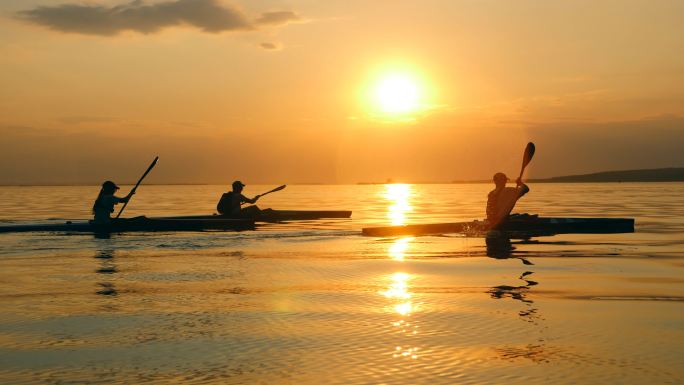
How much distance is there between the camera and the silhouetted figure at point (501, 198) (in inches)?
867

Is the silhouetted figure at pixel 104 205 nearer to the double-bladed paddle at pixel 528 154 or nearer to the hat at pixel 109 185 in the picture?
the hat at pixel 109 185

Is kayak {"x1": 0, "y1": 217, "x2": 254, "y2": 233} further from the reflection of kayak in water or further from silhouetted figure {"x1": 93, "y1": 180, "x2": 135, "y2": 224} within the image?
silhouetted figure {"x1": 93, "y1": 180, "x2": 135, "y2": 224}

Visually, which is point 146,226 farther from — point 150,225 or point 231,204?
point 231,204

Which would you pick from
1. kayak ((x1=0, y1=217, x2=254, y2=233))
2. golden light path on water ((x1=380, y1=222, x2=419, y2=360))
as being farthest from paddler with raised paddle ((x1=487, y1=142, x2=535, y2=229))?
kayak ((x1=0, y1=217, x2=254, y2=233))

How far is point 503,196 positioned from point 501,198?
0.09m

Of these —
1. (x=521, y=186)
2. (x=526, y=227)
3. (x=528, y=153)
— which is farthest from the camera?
(x=528, y=153)

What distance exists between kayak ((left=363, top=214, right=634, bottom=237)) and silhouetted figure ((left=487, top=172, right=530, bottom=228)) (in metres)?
0.48

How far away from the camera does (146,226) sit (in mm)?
26031

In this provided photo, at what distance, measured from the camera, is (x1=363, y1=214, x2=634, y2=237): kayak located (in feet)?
78.3

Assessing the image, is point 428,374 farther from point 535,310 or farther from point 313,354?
point 535,310

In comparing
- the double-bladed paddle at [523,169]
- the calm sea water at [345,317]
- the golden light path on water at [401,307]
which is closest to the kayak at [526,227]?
the double-bladed paddle at [523,169]

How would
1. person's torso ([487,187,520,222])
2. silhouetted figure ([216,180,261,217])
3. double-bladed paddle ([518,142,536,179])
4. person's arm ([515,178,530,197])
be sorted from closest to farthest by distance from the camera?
person's arm ([515,178,530,197])
person's torso ([487,187,520,222])
double-bladed paddle ([518,142,536,179])
silhouetted figure ([216,180,261,217])

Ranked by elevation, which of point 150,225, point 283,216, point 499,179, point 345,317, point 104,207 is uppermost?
point 499,179

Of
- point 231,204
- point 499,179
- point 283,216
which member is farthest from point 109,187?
point 499,179
